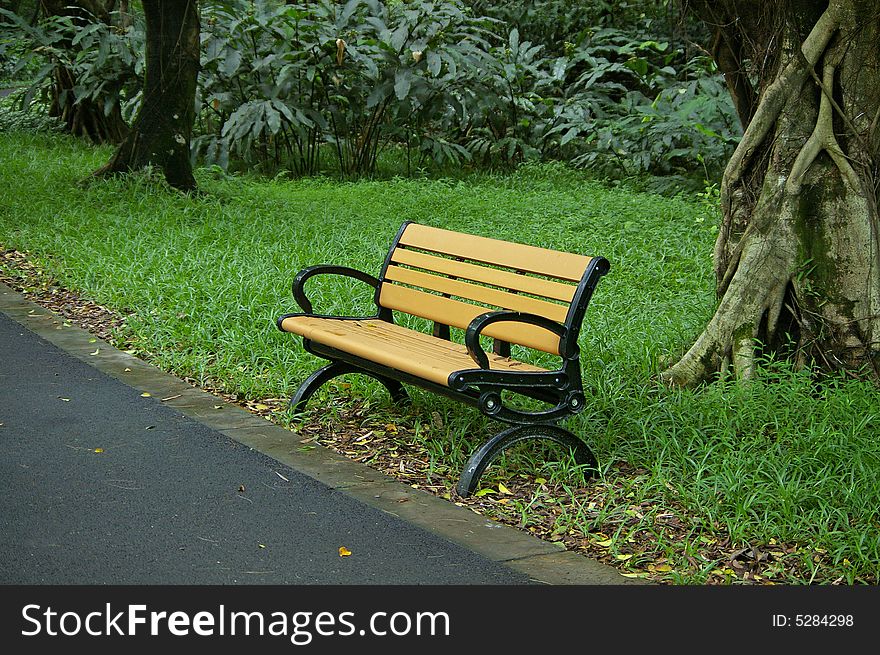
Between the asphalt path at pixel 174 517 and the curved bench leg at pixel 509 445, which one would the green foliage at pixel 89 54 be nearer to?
the asphalt path at pixel 174 517

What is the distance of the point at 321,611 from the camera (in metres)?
3.45

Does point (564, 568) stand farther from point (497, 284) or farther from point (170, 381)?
point (170, 381)

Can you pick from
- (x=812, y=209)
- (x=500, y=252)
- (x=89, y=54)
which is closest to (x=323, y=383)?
(x=500, y=252)

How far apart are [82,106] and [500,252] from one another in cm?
1501

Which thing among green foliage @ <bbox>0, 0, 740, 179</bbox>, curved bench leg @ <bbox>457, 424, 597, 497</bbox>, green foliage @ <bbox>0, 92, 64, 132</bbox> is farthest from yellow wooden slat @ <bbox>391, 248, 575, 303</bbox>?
green foliage @ <bbox>0, 92, 64, 132</bbox>

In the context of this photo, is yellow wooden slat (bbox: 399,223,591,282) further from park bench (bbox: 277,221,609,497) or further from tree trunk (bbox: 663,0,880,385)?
tree trunk (bbox: 663,0,880,385)

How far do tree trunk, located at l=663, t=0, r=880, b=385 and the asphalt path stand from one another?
220cm

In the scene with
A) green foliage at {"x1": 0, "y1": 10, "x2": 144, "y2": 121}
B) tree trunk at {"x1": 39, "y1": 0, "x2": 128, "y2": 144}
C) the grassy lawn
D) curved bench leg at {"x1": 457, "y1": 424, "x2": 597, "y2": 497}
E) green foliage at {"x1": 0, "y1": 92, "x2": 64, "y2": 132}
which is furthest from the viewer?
green foliage at {"x1": 0, "y1": 92, "x2": 64, "y2": 132}

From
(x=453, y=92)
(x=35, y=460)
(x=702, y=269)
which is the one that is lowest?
(x=35, y=460)

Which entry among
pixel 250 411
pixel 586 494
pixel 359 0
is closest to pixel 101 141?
pixel 359 0

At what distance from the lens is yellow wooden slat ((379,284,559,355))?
4.75 metres

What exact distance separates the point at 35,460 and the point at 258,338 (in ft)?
6.59

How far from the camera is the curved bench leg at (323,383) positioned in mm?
5490

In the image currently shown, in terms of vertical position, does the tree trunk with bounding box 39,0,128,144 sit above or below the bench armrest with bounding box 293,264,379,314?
above
